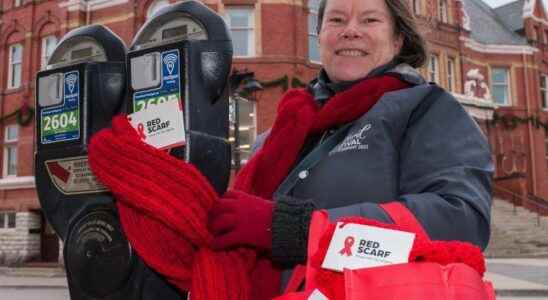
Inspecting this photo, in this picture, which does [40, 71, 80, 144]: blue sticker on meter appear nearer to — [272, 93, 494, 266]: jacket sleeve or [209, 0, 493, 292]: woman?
[209, 0, 493, 292]: woman

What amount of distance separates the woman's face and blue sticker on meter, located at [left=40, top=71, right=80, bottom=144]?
872 millimetres

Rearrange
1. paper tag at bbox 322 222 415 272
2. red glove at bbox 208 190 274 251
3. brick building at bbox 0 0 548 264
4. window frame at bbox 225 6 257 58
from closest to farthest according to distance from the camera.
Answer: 1. paper tag at bbox 322 222 415 272
2. red glove at bbox 208 190 274 251
3. brick building at bbox 0 0 548 264
4. window frame at bbox 225 6 257 58

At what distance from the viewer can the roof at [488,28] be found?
22.5 meters

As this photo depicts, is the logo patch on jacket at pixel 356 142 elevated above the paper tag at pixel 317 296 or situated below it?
above

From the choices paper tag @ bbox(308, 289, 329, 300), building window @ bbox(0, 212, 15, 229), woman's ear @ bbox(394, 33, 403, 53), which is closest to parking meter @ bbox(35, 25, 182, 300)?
paper tag @ bbox(308, 289, 329, 300)

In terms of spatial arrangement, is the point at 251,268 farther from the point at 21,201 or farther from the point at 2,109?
the point at 2,109

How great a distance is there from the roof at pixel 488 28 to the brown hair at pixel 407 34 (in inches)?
849

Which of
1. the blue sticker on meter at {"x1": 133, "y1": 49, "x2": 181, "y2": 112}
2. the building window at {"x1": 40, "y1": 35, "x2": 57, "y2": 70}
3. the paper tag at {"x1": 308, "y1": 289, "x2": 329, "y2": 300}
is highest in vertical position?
the building window at {"x1": 40, "y1": 35, "x2": 57, "y2": 70}

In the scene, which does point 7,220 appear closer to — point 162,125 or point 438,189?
point 162,125

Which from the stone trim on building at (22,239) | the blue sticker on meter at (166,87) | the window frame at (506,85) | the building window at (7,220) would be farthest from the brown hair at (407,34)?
the window frame at (506,85)

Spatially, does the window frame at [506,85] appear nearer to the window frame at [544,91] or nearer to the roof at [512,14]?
the window frame at [544,91]

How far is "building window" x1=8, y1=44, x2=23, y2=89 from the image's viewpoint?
60.3ft

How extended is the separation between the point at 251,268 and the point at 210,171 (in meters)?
0.31

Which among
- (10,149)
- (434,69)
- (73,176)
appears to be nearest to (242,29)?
(434,69)
